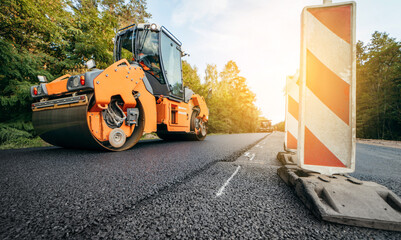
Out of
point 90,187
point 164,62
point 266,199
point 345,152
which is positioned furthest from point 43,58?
point 345,152

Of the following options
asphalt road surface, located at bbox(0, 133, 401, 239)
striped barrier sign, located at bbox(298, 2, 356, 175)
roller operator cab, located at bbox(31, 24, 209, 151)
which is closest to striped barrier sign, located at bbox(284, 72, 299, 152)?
asphalt road surface, located at bbox(0, 133, 401, 239)

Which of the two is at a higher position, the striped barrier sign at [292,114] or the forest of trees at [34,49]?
the forest of trees at [34,49]

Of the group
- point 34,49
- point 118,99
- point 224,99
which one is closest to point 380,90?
point 224,99

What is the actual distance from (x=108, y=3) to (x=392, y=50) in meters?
31.9

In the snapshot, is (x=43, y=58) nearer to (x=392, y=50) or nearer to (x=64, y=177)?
(x=64, y=177)

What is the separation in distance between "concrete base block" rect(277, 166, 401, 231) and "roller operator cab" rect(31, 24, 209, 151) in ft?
9.72

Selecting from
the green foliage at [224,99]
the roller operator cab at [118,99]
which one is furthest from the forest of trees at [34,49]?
the green foliage at [224,99]

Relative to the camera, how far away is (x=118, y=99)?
129 inches

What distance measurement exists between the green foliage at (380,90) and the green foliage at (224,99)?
13.4 metres

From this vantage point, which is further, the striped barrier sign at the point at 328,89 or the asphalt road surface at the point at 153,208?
the striped barrier sign at the point at 328,89

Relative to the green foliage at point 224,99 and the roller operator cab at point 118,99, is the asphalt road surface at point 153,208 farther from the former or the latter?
the green foliage at point 224,99

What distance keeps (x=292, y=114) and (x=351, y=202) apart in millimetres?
2032

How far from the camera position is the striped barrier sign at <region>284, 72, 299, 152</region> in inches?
107

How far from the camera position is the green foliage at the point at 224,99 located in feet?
48.2
